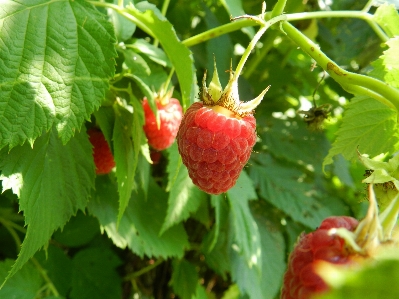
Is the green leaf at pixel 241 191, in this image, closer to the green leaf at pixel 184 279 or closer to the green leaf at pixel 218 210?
the green leaf at pixel 218 210

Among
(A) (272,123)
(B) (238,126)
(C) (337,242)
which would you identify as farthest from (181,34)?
(C) (337,242)

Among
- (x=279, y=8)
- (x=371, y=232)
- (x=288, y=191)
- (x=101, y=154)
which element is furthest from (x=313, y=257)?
(x=288, y=191)

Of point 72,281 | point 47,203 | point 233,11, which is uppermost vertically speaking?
point 233,11

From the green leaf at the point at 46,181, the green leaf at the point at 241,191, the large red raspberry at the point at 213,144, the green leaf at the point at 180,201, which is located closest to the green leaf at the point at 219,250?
the green leaf at the point at 241,191

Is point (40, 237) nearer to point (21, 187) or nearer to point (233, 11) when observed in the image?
point (21, 187)

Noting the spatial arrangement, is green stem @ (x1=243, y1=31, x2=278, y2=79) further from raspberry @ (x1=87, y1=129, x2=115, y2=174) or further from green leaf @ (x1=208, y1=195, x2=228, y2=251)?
raspberry @ (x1=87, y1=129, x2=115, y2=174)

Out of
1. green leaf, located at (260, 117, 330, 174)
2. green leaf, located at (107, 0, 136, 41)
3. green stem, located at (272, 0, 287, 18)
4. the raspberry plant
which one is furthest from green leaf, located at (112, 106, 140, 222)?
green leaf, located at (260, 117, 330, 174)

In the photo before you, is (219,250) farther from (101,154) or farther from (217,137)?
(217,137)
